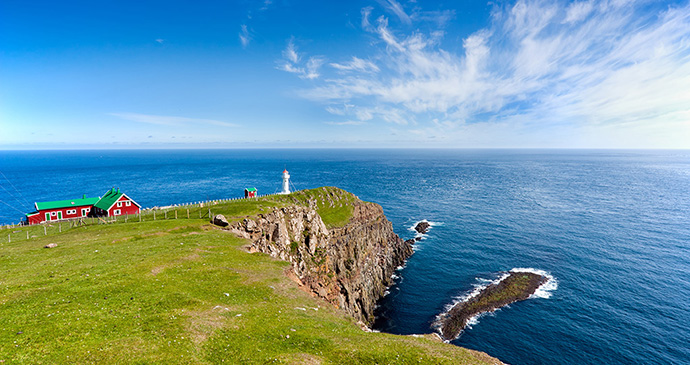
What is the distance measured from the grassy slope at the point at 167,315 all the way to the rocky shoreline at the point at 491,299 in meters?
33.2

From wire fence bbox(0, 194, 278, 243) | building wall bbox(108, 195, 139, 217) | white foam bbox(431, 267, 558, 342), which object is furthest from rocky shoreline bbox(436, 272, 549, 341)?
building wall bbox(108, 195, 139, 217)

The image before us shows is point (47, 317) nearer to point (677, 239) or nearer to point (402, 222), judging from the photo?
point (402, 222)

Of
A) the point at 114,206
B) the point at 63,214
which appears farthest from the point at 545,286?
the point at 63,214

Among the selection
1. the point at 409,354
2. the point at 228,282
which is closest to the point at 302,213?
the point at 228,282

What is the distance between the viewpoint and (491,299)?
5950cm

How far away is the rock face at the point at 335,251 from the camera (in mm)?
51938

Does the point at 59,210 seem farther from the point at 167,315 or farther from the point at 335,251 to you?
the point at 167,315

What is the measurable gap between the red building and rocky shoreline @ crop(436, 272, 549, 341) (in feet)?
251

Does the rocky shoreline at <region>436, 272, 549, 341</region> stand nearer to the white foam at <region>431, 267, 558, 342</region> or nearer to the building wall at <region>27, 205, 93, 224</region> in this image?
the white foam at <region>431, 267, 558, 342</region>

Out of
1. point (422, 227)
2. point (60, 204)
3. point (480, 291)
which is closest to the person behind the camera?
point (480, 291)

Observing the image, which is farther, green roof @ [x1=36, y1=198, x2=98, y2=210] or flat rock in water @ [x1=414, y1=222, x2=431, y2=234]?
flat rock in water @ [x1=414, y1=222, x2=431, y2=234]

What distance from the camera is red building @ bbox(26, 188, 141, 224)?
61656mm

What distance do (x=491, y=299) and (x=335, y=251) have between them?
35542 mm

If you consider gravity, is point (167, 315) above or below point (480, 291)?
above
